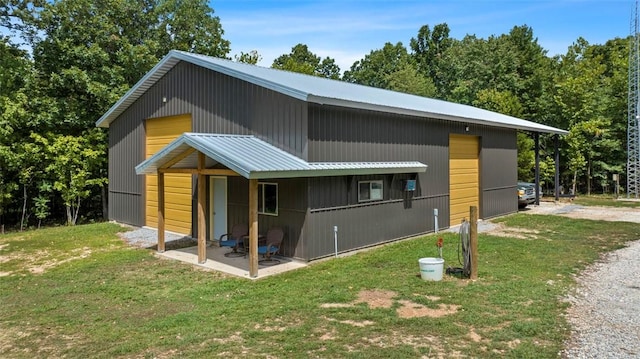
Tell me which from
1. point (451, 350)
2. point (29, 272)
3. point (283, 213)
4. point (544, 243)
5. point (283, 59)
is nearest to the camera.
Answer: point (451, 350)

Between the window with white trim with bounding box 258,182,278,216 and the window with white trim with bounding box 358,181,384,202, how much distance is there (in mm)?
1964

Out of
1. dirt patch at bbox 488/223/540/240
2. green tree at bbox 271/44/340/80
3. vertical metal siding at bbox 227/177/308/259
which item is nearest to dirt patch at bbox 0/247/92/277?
vertical metal siding at bbox 227/177/308/259

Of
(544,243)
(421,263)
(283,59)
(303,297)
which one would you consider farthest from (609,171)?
(283,59)

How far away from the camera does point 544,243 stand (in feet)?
35.2

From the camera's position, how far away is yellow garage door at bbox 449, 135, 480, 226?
1359 centimetres

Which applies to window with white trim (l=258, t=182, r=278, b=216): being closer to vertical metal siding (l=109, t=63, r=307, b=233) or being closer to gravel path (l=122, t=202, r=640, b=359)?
vertical metal siding (l=109, t=63, r=307, b=233)

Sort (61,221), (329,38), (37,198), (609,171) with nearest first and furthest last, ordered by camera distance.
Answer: (37,198), (61,221), (609,171), (329,38)

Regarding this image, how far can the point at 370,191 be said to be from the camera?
10367 millimetres

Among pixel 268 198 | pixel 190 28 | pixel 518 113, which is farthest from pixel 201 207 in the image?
pixel 518 113

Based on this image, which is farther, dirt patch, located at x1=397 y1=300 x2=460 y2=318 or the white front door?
the white front door

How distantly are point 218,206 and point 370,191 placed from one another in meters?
3.85

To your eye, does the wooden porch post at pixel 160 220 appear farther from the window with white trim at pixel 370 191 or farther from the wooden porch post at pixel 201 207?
the window with white trim at pixel 370 191

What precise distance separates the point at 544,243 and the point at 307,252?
19.8 ft

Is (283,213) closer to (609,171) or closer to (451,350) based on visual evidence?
(451,350)
